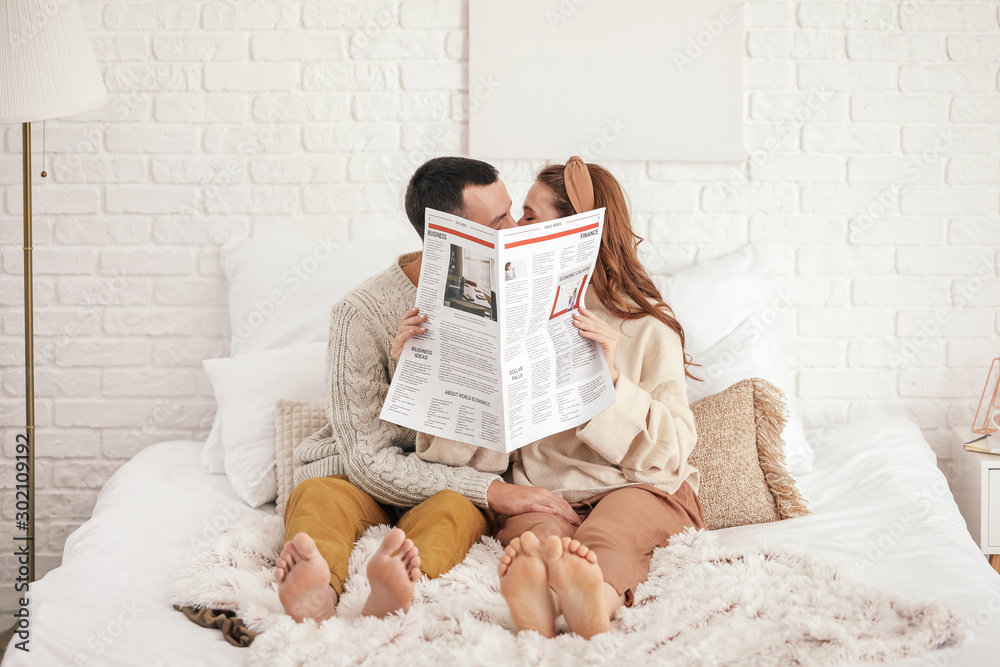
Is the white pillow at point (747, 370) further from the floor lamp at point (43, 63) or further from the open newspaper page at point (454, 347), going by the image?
the floor lamp at point (43, 63)

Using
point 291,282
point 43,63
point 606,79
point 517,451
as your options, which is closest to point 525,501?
point 517,451

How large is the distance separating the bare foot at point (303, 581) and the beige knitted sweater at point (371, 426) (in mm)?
342

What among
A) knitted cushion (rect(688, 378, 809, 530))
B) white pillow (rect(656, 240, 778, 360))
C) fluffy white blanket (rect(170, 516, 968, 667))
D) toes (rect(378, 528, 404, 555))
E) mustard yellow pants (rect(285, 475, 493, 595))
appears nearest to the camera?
fluffy white blanket (rect(170, 516, 968, 667))

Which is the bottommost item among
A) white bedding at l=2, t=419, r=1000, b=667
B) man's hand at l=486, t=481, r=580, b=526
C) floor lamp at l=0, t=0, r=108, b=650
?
white bedding at l=2, t=419, r=1000, b=667

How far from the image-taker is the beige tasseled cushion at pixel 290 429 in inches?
60.7

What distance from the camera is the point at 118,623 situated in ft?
3.49

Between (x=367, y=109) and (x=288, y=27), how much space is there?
0.30 meters

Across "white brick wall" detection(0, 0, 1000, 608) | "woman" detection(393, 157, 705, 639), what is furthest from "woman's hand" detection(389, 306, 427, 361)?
"white brick wall" detection(0, 0, 1000, 608)

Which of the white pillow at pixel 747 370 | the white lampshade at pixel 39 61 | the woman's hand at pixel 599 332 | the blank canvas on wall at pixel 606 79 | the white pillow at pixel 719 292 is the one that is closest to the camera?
the woman's hand at pixel 599 332

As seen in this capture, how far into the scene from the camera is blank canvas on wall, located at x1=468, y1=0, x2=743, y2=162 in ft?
6.62

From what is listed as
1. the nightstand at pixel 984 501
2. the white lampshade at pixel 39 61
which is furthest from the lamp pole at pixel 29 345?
the nightstand at pixel 984 501

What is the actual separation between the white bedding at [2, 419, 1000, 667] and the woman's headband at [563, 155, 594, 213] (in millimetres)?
653

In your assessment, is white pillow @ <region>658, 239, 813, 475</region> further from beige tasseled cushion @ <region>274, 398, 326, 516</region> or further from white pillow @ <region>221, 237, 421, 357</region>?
beige tasseled cushion @ <region>274, 398, 326, 516</region>

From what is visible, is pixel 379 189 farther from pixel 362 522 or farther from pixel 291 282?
pixel 362 522
